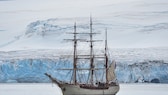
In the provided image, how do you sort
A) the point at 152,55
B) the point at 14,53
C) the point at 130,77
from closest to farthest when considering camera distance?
the point at 130,77 < the point at 152,55 < the point at 14,53

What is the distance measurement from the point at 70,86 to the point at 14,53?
110 ft

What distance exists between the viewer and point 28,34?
86.0 meters

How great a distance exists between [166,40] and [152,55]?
55.0 feet

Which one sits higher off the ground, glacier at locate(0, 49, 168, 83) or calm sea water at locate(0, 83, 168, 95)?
glacier at locate(0, 49, 168, 83)

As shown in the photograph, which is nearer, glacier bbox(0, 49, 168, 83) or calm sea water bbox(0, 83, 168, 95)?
calm sea water bbox(0, 83, 168, 95)

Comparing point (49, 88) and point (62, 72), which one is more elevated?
point (62, 72)

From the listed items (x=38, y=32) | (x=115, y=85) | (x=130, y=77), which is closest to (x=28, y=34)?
(x=38, y=32)

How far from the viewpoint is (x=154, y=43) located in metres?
77.4

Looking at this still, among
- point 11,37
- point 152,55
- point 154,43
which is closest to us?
point 152,55

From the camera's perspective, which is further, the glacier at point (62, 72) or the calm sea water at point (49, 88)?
the glacier at point (62, 72)

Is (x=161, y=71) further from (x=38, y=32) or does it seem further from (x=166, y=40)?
(x=38, y=32)

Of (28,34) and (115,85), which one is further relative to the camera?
(28,34)

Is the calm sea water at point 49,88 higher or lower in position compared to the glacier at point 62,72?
lower

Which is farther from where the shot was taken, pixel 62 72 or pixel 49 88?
pixel 62 72
